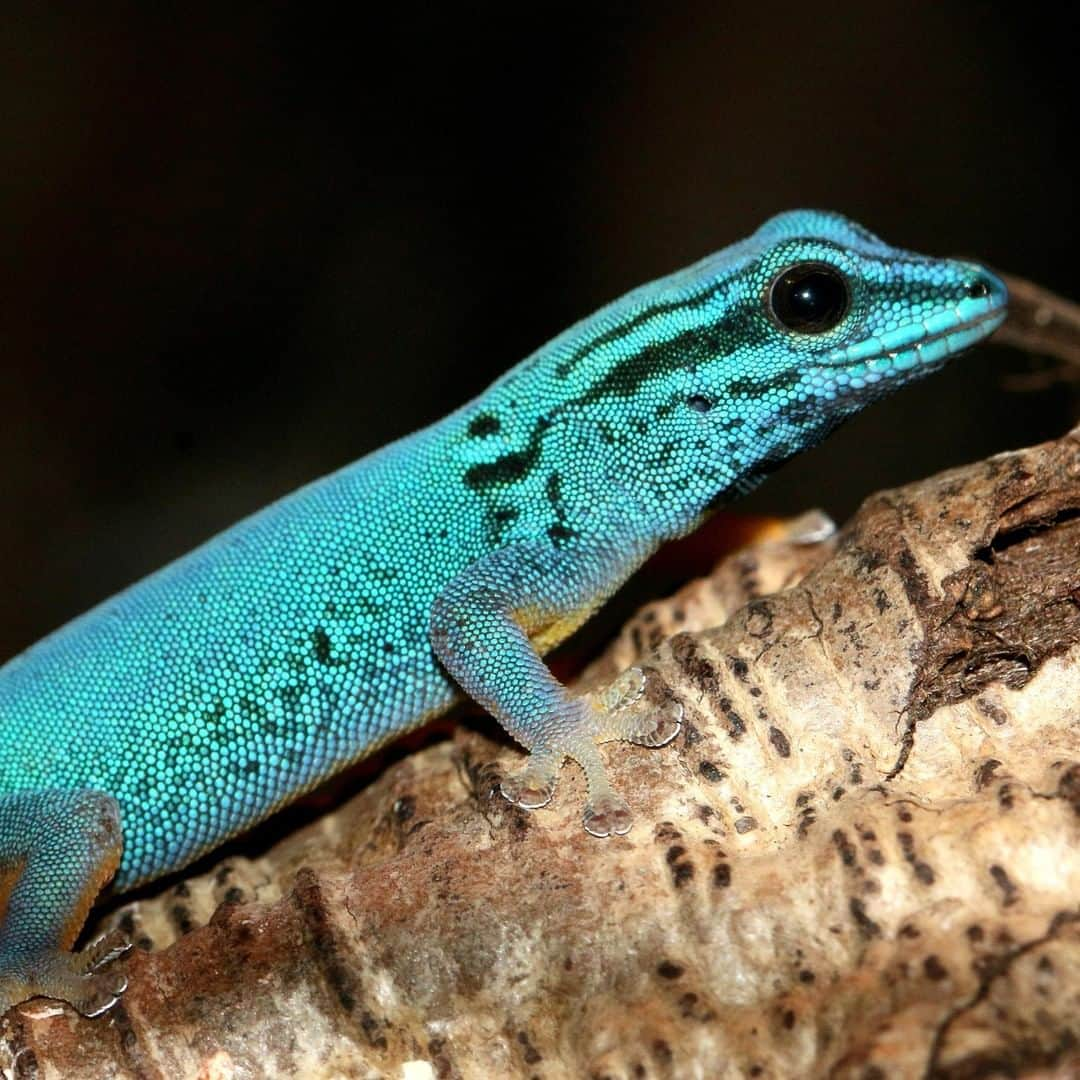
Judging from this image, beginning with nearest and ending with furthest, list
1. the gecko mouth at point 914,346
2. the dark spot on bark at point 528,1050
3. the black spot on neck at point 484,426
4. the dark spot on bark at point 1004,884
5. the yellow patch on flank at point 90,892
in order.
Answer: the dark spot on bark at point 1004,884 → the dark spot on bark at point 528,1050 → the yellow patch on flank at point 90,892 → the gecko mouth at point 914,346 → the black spot on neck at point 484,426

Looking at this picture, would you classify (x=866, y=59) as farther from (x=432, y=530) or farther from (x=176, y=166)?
(x=432, y=530)

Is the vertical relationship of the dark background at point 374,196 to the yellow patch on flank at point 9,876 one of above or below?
above

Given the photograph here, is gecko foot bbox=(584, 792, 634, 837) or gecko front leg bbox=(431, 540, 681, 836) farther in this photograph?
gecko front leg bbox=(431, 540, 681, 836)

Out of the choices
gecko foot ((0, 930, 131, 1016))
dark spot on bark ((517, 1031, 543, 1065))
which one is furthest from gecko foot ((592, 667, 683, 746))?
gecko foot ((0, 930, 131, 1016))

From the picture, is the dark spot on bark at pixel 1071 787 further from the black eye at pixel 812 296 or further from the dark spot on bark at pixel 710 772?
the black eye at pixel 812 296

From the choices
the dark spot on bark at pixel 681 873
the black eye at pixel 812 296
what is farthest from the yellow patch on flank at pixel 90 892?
the black eye at pixel 812 296

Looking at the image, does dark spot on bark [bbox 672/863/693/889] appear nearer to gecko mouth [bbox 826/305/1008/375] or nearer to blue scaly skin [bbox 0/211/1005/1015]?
blue scaly skin [bbox 0/211/1005/1015]

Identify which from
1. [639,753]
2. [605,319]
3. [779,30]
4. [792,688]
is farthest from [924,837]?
[779,30]

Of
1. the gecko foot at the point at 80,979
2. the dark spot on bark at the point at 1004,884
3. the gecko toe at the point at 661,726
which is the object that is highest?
the gecko foot at the point at 80,979
